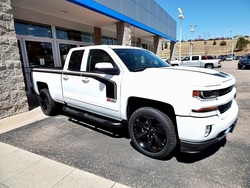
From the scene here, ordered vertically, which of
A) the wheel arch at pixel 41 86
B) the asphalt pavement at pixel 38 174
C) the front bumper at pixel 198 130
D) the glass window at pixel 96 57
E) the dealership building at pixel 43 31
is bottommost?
the asphalt pavement at pixel 38 174

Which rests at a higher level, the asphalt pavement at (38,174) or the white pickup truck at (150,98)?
the white pickup truck at (150,98)

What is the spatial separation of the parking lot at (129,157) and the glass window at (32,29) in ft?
18.0

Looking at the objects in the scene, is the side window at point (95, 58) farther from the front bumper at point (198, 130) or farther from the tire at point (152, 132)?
the front bumper at point (198, 130)

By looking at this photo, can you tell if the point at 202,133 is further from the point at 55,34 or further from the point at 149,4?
the point at 149,4

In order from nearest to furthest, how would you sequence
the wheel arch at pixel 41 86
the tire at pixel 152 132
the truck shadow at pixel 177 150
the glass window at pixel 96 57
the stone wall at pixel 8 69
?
the tire at pixel 152 132, the truck shadow at pixel 177 150, the glass window at pixel 96 57, the stone wall at pixel 8 69, the wheel arch at pixel 41 86

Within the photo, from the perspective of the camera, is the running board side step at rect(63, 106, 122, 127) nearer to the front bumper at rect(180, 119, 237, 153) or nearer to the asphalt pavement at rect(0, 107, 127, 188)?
the asphalt pavement at rect(0, 107, 127, 188)

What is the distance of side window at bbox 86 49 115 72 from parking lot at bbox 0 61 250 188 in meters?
1.54

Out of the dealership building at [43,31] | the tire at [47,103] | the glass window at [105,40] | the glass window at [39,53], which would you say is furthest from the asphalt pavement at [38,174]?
the glass window at [105,40]

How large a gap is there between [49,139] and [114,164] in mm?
1781

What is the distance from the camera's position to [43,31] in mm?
8750

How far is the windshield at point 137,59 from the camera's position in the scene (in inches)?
134

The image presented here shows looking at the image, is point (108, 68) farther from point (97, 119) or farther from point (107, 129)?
point (107, 129)

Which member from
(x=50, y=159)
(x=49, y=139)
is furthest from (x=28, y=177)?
(x=49, y=139)

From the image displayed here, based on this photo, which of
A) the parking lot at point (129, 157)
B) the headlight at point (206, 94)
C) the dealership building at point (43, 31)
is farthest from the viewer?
the dealership building at point (43, 31)
